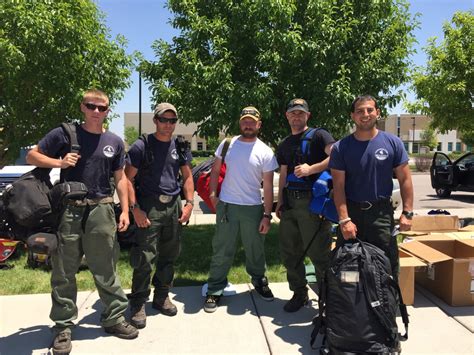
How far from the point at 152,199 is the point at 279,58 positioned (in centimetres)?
254

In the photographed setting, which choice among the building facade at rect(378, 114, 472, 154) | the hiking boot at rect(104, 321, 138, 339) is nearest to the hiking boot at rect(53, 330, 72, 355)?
the hiking boot at rect(104, 321, 138, 339)

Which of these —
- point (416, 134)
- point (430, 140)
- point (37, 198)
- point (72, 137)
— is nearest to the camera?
point (37, 198)

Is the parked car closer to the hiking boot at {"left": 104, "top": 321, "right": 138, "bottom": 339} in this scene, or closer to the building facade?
the hiking boot at {"left": 104, "top": 321, "right": 138, "bottom": 339}

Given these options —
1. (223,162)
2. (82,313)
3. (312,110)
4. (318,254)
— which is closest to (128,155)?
(223,162)

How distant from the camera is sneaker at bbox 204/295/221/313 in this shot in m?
3.99

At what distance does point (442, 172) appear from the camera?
560 inches

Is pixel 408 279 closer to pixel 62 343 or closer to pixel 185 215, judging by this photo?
pixel 185 215

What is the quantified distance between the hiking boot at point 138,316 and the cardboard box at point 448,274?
280 cm

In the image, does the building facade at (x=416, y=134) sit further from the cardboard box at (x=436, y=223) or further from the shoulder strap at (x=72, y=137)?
the shoulder strap at (x=72, y=137)

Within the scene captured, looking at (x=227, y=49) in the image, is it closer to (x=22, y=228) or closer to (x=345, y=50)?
(x=345, y=50)

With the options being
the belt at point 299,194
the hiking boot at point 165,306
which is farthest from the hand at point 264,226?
the hiking boot at point 165,306

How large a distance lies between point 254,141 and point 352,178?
3.99ft

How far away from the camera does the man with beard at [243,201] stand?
4039 mm

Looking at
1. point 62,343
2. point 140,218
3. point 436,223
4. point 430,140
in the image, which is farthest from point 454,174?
point 430,140
